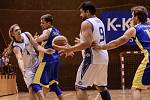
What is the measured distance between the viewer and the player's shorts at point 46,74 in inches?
279

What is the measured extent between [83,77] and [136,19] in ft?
3.96

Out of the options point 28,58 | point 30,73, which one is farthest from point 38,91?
point 28,58

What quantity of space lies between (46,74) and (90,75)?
1.27 metres

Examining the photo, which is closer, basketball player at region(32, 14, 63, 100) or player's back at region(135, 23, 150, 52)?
player's back at region(135, 23, 150, 52)

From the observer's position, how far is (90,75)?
6141 millimetres

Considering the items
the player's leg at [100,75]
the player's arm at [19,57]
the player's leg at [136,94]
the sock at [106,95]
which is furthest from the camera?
the player's arm at [19,57]

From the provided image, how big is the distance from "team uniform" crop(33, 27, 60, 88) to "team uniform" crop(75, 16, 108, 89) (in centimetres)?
108

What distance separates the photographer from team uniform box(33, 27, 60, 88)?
7.09m

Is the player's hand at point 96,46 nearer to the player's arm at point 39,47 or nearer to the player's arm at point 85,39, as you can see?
the player's arm at point 85,39

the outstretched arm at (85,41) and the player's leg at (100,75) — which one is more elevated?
the outstretched arm at (85,41)

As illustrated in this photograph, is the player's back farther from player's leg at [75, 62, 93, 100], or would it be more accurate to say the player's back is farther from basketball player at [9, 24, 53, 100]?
basketball player at [9, 24, 53, 100]

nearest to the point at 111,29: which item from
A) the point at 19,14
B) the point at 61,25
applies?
the point at 61,25

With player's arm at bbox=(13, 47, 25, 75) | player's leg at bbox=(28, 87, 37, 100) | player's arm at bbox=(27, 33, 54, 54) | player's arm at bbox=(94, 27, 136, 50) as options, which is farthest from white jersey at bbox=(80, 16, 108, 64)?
player's leg at bbox=(28, 87, 37, 100)

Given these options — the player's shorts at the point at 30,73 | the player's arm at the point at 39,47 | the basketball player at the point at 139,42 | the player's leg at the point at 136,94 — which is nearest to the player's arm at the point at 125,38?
the basketball player at the point at 139,42
